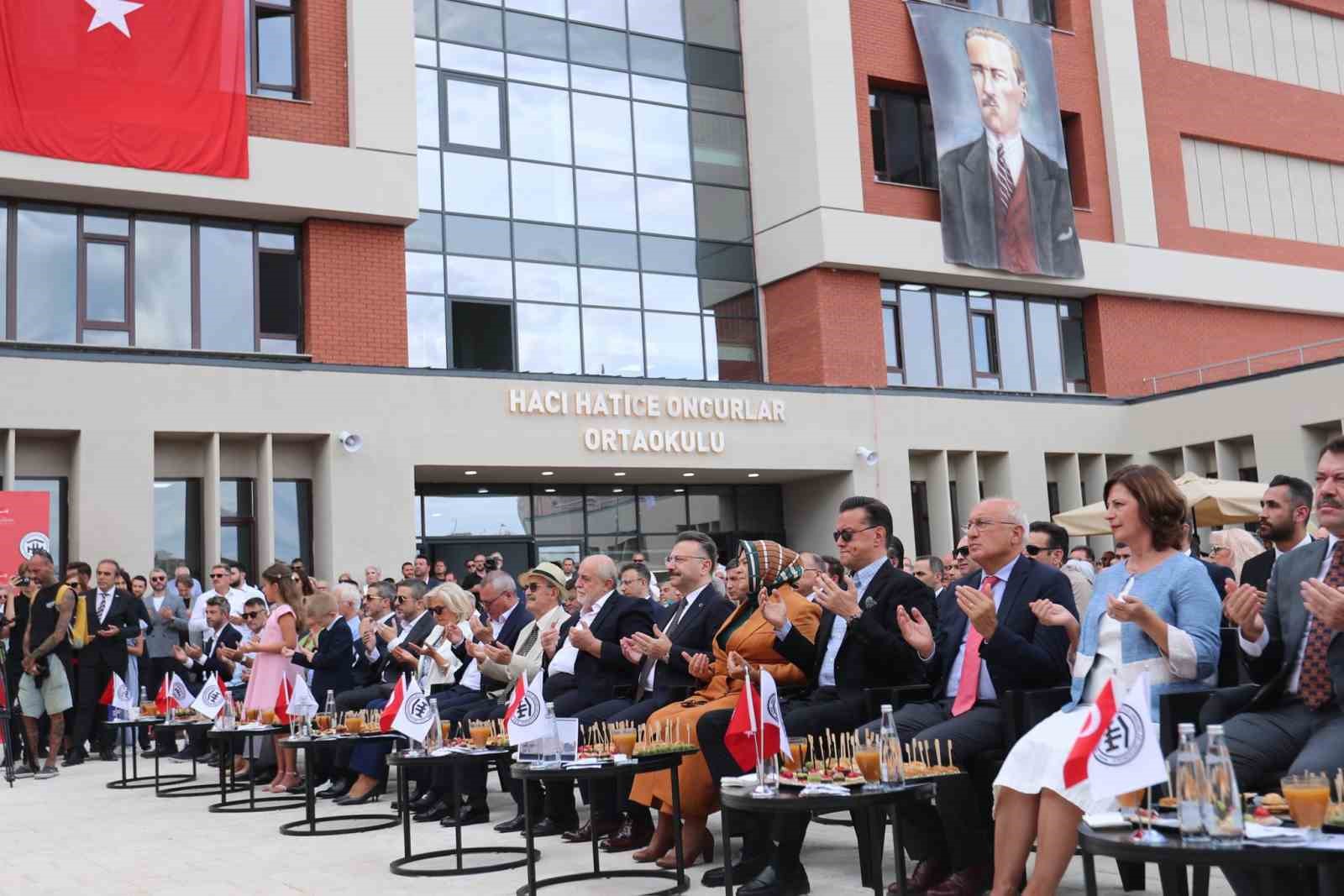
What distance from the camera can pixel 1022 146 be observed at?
26.2 m

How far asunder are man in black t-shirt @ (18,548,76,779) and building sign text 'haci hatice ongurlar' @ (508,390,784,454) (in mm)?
8238

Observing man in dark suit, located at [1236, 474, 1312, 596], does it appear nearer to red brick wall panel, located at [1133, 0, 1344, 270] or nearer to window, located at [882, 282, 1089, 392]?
window, located at [882, 282, 1089, 392]

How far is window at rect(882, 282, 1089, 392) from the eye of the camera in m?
25.8

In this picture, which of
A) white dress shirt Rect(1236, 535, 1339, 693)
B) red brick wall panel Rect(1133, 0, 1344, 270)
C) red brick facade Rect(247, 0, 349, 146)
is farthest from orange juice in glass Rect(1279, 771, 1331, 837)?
red brick wall panel Rect(1133, 0, 1344, 270)

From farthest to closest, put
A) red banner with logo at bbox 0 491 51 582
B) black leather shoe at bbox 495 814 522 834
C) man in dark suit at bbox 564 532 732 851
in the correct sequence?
1. red banner with logo at bbox 0 491 51 582
2. black leather shoe at bbox 495 814 522 834
3. man in dark suit at bbox 564 532 732 851

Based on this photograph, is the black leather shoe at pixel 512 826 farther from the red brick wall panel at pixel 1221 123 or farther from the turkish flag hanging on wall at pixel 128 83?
the red brick wall panel at pixel 1221 123

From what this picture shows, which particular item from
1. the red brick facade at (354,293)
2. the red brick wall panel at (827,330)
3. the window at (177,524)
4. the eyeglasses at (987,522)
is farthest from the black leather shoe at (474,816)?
the red brick wall panel at (827,330)

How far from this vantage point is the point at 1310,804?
11.5 feet

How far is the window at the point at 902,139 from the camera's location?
26.0 m

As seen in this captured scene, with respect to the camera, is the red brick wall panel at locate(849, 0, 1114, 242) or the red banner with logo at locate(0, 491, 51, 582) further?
the red brick wall panel at locate(849, 0, 1114, 242)

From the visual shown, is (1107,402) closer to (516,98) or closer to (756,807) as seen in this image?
(516,98)

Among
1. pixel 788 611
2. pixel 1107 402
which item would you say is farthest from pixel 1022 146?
pixel 788 611

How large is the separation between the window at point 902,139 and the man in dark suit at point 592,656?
60.7 feet

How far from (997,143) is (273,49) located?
1344 centimetres
